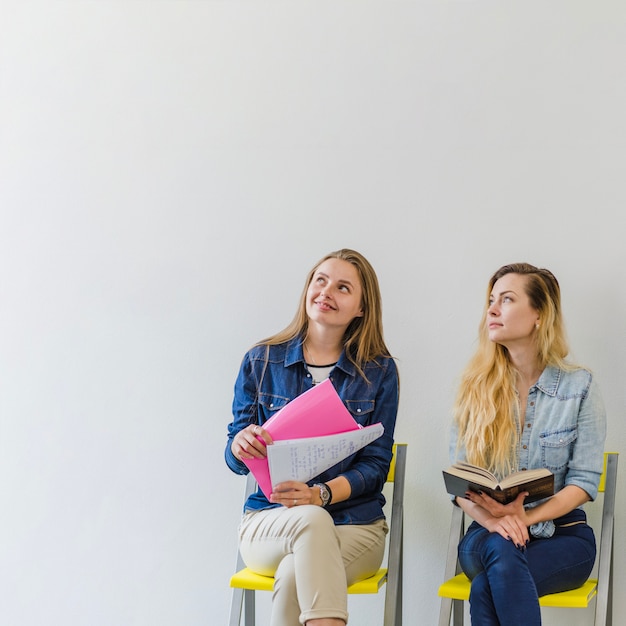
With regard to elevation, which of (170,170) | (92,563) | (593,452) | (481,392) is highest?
(170,170)

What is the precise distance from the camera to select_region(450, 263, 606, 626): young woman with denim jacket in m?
1.99

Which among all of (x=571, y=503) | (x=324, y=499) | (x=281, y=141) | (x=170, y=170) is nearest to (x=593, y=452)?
(x=571, y=503)

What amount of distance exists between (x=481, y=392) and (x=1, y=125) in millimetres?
1920

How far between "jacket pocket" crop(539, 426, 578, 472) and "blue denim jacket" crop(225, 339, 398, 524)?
40 centimetres

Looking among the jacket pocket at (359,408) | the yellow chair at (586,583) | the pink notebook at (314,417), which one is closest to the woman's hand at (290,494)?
the pink notebook at (314,417)

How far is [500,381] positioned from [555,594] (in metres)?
0.56

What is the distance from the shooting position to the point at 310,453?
1990mm

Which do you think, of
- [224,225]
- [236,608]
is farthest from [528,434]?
[224,225]

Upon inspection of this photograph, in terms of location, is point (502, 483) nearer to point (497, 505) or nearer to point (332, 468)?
point (497, 505)

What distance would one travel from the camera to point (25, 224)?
2939mm

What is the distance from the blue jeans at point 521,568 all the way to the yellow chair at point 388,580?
0.70 feet

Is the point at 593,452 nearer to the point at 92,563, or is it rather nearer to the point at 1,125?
the point at 92,563

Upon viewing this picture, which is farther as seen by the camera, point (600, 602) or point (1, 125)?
point (1, 125)

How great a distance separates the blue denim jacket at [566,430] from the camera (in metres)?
2.15
